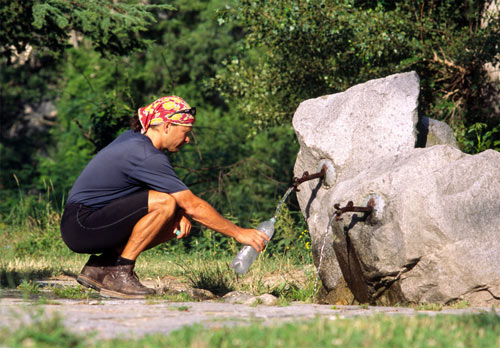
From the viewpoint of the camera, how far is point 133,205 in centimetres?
543

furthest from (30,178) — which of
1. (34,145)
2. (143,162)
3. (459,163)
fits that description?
(459,163)

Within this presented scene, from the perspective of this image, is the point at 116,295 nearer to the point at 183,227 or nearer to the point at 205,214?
the point at 183,227

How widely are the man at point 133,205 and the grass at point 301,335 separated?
1861 millimetres

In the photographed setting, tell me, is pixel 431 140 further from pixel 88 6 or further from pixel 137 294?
pixel 88 6

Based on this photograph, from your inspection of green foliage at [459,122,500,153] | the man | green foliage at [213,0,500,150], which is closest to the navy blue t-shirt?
the man

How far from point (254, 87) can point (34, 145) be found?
13.9 m

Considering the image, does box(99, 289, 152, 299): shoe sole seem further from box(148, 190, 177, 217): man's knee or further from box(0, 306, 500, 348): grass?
box(0, 306, 500, 348): grass

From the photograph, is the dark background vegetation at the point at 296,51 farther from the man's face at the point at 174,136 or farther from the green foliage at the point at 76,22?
the man's face at the point at 174,136

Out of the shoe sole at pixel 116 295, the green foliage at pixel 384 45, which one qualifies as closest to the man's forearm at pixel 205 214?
the shoe sole at pixel 116 295

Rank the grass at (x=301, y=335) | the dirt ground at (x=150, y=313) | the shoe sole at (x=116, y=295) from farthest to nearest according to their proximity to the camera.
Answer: the shoe sole at (x=116, y=295), the dirt ground at (x=150, y=313), the grass at (x=301, y=335)

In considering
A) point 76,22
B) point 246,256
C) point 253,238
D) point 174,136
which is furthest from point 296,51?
point 253,238

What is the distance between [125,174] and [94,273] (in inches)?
36.5

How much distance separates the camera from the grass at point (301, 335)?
301 centimetres

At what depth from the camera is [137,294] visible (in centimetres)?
550
